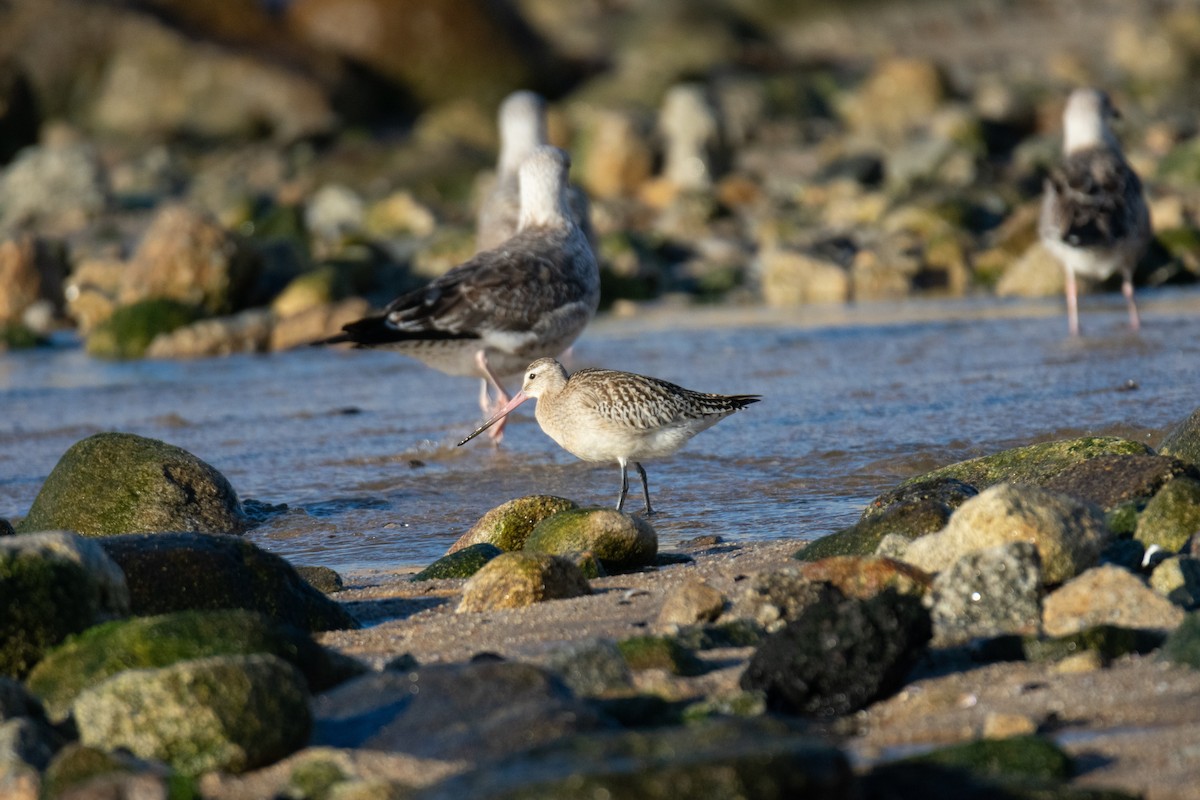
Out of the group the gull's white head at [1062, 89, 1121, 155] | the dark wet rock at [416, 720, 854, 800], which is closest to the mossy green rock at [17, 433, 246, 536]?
the dark wet rock at [416, 720, 854, 800]

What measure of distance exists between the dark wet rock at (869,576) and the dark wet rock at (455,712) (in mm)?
1137

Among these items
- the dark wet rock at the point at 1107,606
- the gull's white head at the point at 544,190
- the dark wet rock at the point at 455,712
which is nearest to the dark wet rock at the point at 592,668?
the dark wet rock at the point at 455,712

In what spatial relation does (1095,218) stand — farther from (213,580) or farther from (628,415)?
(213,580)

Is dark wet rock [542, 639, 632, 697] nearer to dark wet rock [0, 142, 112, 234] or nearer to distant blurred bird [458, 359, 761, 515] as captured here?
distant blurred bird [458, 359, 761, 515]

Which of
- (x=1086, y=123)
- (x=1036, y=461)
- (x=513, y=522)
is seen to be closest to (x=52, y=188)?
(x=1086, y=123)

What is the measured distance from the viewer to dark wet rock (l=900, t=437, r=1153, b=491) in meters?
6.40

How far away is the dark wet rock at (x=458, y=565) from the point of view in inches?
239

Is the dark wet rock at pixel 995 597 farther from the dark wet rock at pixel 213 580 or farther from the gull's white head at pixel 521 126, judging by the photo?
the gull's white head at pixel 521 126

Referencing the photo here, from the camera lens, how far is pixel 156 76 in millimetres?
30891

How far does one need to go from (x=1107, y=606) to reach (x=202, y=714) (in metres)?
2.47

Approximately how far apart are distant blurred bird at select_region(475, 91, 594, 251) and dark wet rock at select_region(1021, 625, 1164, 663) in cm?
708

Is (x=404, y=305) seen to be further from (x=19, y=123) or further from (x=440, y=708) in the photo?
(x=19, y=123)

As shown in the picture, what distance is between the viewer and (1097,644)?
14.0 ft

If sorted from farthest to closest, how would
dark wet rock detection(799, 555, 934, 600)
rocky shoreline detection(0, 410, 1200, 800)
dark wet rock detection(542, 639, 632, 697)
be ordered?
dark wet rock detection(799, 555, 934, 600)
dark wet rock detection(542, 639, 632, 697)
rocky shoreline detection(0, 410, 1200, 800)
